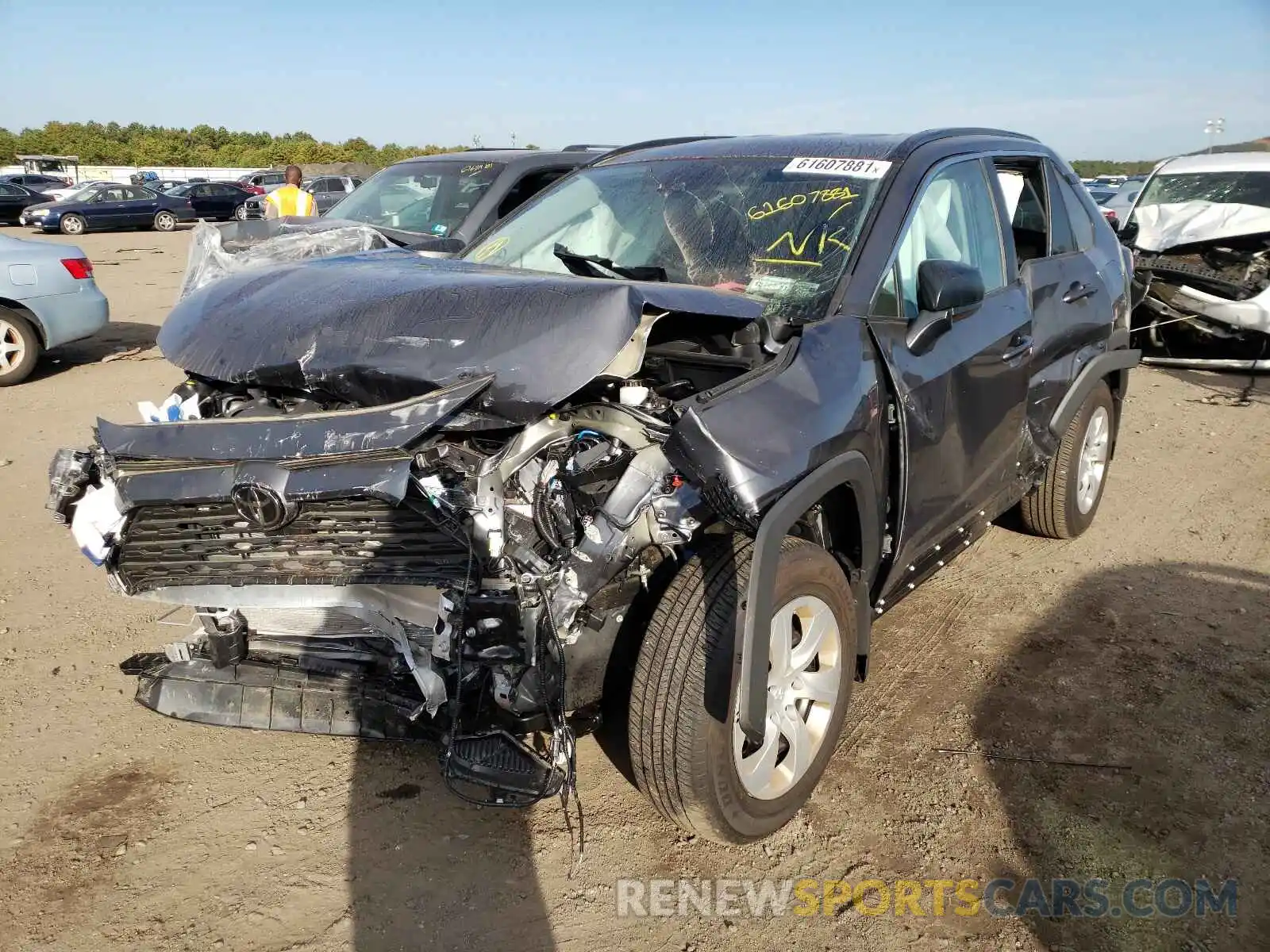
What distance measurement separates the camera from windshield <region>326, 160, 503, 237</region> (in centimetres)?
786

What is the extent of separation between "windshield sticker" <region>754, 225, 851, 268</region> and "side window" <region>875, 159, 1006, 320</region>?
8.7 inches

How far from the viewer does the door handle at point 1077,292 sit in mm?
4129

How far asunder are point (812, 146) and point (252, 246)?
14.7 feet

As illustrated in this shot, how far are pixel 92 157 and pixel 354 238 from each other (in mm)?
66387

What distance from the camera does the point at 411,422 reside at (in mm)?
2387

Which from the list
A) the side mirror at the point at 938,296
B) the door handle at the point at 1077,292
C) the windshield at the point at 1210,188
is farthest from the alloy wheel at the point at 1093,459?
the windshield at the point at 1210,188

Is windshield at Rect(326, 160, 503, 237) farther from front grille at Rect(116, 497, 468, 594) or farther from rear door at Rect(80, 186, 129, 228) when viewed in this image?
rear door at Rect(80, 186, 129, 228)

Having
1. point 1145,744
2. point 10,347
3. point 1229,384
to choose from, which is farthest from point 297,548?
point 1229,384

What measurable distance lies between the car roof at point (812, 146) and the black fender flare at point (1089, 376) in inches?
45.6

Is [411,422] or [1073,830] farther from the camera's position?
[1073,830]

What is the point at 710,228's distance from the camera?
135 inches

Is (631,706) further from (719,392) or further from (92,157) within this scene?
(92,157)

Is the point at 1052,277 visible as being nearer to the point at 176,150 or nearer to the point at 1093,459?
the point at 1093,459

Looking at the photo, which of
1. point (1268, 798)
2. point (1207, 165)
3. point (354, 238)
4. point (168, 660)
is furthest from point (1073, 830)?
point (1207, 165)
